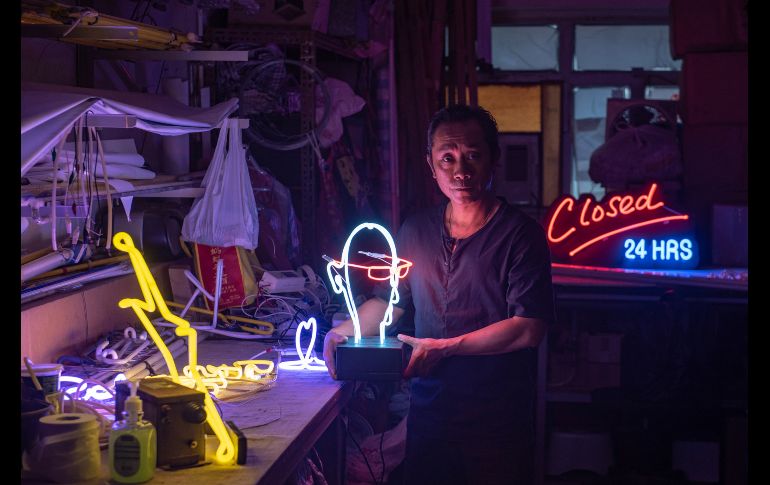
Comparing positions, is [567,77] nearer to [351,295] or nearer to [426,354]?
[351,295]

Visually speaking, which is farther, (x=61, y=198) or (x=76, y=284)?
(x=76, y=284)

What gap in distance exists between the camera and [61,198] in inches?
115

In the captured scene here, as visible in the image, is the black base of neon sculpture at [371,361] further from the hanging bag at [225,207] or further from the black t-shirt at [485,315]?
the hanging bag at [225,207]

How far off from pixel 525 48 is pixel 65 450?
5785mm

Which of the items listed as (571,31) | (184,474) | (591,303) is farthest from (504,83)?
(184,474)

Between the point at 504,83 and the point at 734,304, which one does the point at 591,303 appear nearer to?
the point at 734,304

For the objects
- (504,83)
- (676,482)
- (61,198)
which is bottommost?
(676,482)

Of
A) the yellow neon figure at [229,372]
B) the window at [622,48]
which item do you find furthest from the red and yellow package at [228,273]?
the window at [622,48]

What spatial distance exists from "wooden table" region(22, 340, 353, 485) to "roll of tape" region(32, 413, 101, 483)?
0.16ft

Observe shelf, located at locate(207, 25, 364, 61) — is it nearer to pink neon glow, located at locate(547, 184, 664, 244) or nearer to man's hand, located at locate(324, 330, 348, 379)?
pink neon glow, located at locate(547, 184, 664, 244)

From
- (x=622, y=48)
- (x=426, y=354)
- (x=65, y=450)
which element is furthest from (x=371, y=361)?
(x=622, y=48)

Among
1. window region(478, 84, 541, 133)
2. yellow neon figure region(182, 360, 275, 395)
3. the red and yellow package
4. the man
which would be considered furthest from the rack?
window region(478, 84, 541, 133)

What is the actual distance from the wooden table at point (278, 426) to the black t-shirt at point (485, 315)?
1.23 feet

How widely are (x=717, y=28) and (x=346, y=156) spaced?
8.47ft
